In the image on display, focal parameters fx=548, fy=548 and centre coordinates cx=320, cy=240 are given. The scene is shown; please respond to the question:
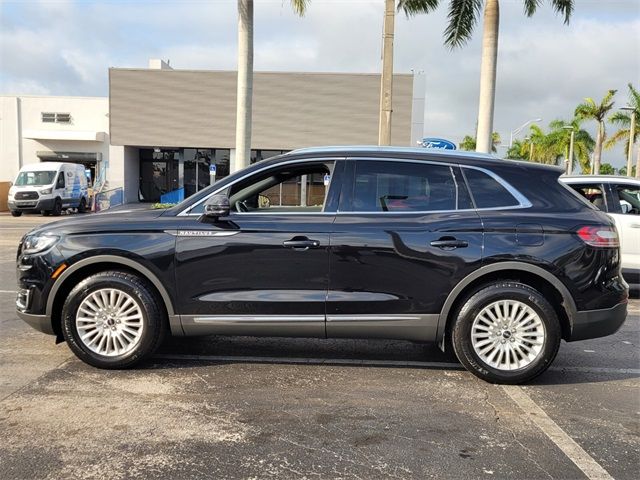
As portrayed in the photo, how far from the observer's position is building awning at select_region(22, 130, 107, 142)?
1283 inches

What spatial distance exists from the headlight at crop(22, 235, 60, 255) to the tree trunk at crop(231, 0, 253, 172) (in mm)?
6836

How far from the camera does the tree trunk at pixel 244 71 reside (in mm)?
11414

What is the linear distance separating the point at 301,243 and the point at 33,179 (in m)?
24.5

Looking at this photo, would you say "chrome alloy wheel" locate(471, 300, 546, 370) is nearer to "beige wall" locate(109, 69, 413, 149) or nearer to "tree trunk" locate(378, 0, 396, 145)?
"tree trunk" locate(378, 0, 396, 145)

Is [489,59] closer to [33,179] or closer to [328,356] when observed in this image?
[328,356]

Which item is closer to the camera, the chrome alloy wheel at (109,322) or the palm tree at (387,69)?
the chrome alloy wheel at (109,322)

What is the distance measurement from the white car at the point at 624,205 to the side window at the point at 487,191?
4.12 m

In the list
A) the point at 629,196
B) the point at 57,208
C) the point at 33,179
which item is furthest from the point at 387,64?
the point at 33,179

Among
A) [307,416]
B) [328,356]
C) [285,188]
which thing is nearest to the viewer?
[307,416]

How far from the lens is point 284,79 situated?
2812 cm

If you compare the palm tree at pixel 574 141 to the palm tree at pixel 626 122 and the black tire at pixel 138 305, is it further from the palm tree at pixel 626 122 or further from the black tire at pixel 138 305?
the black tire at pixel 138 305

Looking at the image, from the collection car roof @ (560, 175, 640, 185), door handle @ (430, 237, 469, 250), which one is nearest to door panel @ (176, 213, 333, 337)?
door handle @ (430, 237, 469, 250)

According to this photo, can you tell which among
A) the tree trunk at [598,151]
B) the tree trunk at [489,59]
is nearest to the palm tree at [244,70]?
the tree trunk at [489,59]

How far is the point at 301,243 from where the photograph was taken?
446cm
